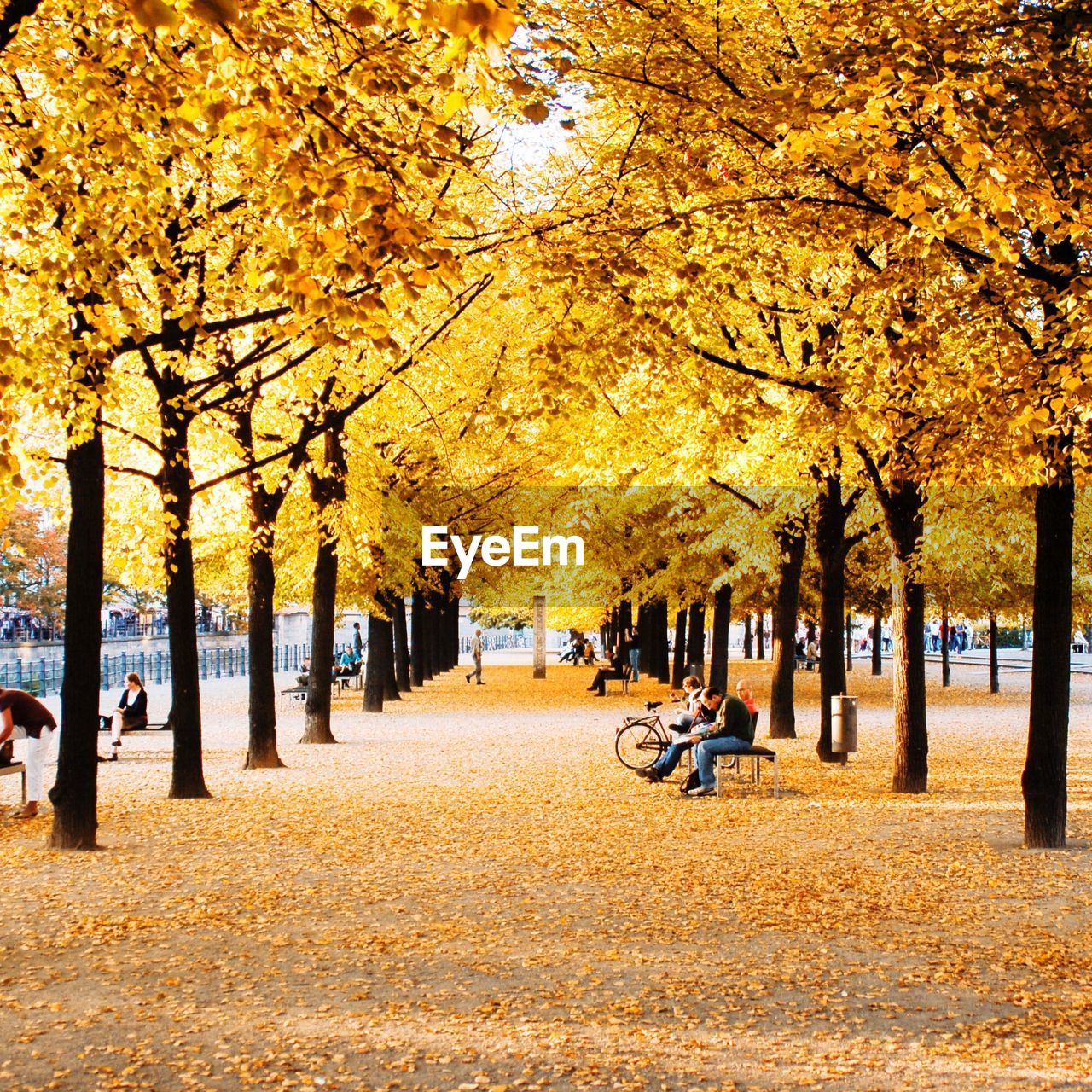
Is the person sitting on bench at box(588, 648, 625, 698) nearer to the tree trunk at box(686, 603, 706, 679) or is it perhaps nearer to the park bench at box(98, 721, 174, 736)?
the tree trunk at box(686, 603, 706, 679)

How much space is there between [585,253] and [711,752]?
25.0 feet

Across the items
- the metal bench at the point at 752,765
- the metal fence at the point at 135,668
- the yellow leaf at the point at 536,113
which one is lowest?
the metal fence at the point at 135,668

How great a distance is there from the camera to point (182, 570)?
1522 cm

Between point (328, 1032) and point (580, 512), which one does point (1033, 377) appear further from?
point (580, 512)

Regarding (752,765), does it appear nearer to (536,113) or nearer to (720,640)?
(536,113)

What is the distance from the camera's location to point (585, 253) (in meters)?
10.3

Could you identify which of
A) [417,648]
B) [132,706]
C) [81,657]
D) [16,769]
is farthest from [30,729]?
[417,648]

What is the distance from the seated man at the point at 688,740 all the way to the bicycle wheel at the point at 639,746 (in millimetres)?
280

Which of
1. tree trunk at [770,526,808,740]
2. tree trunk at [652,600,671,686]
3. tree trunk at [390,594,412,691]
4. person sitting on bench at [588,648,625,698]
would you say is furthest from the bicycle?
tree trunk at [652,600,671,686]

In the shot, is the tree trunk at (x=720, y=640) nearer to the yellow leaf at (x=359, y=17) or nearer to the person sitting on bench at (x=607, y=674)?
the person sitting on bench at (x=607, y=674)

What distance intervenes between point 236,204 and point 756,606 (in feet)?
88.7

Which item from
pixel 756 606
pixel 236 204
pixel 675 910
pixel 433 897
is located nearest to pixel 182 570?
pixel 236 204

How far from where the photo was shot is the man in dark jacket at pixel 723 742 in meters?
16.4

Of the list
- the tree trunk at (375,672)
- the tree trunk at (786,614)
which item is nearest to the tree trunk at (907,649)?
the tree trunk at (786,614)
